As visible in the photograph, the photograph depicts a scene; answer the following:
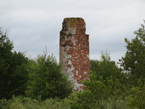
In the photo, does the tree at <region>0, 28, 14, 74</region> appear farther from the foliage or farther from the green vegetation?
the foliage

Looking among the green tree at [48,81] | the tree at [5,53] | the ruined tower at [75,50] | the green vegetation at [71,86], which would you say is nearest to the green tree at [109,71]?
the green vegetation at [71,86]

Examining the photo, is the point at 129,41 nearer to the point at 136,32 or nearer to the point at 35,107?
the point at 136,32

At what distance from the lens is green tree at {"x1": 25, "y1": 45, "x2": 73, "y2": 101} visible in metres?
10.9

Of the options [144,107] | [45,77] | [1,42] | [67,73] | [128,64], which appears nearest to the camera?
[144,107]

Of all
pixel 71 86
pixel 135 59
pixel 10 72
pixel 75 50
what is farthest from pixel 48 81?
pixel 135 59

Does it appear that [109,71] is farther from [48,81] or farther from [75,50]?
[48,81]

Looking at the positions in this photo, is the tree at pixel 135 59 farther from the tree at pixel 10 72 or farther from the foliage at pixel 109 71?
the tree at pixel 10 72

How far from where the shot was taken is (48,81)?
36.2 ft

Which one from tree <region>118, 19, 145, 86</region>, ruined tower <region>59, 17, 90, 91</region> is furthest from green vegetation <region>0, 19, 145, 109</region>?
ruined tower <region>59, 17, 90, 91</region>

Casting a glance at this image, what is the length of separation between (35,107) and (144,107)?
183 inches

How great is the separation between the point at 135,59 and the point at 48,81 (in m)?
8.22

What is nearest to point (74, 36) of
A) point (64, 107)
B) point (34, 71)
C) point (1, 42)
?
point (34, 71)

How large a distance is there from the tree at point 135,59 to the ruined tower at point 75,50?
4780 mm

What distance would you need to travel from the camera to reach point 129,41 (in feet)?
57.5
